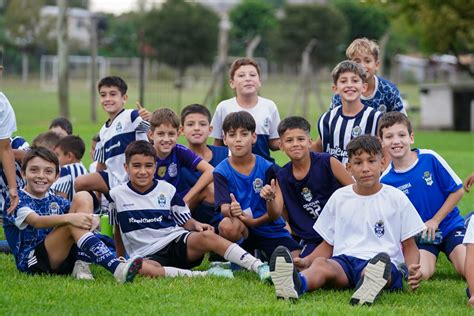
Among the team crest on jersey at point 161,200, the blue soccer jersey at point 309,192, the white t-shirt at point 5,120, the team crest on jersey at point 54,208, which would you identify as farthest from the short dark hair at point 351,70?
the white t-shirt at point 5,120

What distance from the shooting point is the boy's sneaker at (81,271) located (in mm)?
6727

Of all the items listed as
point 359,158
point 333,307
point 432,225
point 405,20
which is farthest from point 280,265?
point 405,20

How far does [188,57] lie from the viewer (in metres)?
58.3

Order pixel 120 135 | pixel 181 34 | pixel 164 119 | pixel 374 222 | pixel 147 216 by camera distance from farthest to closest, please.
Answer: pixel 181 34 → pixel 120 135 → pixel 164 119 → pixel 147 216 → pixel 374 222

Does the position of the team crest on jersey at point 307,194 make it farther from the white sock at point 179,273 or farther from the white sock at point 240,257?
the white sock at point 179,273

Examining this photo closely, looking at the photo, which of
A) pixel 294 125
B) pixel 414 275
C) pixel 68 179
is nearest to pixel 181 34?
pixel 68 179

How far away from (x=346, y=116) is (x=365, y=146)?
157cm

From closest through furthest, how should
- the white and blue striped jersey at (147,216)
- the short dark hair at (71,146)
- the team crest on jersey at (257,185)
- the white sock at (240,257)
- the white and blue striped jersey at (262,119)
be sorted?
the white sock at (240,257), the white and blue striped jersey at (147,216), the team crest on jersey at (257,185), the white and blue striped jersey at (262,119), the short dark hair at (71,146)

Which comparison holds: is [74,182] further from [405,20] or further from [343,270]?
[405,20]

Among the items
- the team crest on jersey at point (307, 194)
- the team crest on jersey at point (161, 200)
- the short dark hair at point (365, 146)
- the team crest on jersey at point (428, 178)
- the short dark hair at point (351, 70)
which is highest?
the short dark hair at point (351, 70)

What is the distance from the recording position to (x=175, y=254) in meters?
7.13

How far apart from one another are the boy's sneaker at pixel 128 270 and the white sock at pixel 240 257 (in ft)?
2.54

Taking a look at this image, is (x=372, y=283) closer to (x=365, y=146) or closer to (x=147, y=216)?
(x=365, y=146)

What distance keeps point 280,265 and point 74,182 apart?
2958 mm
